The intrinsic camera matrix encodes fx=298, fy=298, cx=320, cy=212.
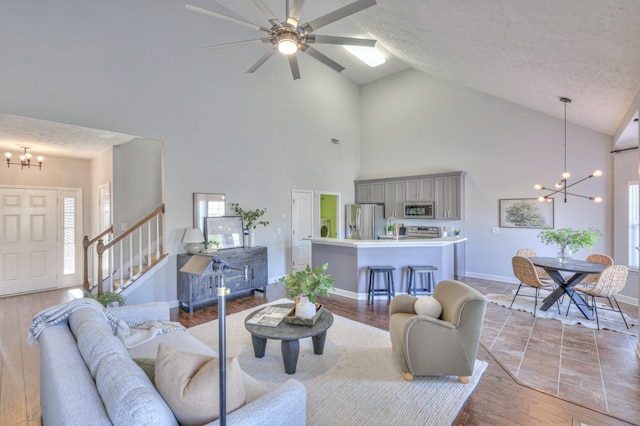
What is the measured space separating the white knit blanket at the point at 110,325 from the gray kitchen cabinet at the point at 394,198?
5.86 meters

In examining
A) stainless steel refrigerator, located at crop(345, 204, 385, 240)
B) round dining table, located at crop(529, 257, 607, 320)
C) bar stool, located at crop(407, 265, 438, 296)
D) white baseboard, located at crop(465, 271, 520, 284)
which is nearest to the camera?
→ round dining table, located at crop(529, 257, 607, 320)

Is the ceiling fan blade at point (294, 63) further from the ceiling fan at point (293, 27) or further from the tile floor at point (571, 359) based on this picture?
the tile floor at point (571, 359)

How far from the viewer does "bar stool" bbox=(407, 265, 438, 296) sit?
4773 mm

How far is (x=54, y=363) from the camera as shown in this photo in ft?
4.98

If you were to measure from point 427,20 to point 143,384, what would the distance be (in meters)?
4.32

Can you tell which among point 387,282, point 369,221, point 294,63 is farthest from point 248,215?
point 369,221

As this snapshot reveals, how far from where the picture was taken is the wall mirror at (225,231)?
5.23 m

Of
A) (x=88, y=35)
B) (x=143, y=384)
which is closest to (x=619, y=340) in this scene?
(x=143, y=384)

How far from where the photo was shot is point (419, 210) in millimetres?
7145

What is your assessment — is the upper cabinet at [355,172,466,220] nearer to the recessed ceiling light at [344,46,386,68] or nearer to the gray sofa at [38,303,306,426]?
the recessed ceiling light at [344,46,386,68]

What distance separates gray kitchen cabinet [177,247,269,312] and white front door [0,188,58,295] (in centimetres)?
315

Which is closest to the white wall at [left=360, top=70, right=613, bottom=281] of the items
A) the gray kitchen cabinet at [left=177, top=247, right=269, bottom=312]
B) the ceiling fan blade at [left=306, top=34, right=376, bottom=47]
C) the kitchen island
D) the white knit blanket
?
the kitchen island

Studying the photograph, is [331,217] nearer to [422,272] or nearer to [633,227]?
[422,272]

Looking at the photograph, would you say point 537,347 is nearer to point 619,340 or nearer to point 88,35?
point 619,340
